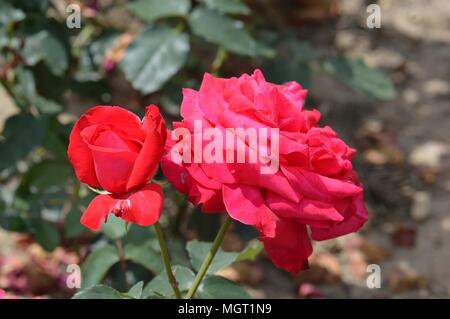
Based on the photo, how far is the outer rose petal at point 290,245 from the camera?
90 cm

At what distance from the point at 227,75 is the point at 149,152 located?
155 centimetres

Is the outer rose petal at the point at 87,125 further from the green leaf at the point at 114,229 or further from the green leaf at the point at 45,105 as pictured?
the green leaf at the point at 45,105

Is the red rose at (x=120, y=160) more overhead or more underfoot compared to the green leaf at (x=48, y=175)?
more overhead

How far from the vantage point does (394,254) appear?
2.18 meters

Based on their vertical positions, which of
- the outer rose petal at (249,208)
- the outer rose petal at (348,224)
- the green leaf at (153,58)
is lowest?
the green leaf at (153,58)

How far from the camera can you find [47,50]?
1.70 meters

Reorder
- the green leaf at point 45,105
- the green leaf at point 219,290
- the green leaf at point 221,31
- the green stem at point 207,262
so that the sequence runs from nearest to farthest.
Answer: the green stem at point 207,262 < the green leaf at point 219,290 < the green leaf at point 221,31 < the green leaf at point 45,105

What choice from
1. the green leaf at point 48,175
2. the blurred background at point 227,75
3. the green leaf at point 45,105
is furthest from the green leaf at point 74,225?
the green leaf at point 45,105

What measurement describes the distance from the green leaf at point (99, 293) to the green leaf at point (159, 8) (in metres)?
0.78

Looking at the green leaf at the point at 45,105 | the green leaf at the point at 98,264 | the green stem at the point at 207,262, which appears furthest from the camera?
the green leaf at the point at 45,105

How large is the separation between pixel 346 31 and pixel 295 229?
2.05 m
